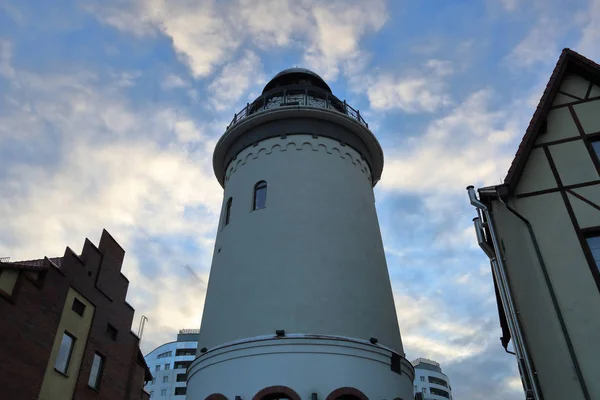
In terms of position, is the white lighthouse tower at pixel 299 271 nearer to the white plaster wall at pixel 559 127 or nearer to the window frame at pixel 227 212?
the window frame at pixel 227 212

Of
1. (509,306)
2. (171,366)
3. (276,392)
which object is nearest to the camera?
(509,306)

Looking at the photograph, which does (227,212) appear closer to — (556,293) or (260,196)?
(260,196)

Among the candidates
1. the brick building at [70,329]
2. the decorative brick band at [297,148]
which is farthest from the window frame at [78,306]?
the decorative brick band at [297,148]

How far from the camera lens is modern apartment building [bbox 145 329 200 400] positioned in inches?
3342

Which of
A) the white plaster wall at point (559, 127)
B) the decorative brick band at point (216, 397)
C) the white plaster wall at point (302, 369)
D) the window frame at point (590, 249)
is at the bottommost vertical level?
the decorative brick band at point (216, 397)

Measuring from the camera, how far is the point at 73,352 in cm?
2061

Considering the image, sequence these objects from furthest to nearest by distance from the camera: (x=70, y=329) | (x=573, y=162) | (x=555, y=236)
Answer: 1. (x=70, y=329)
2. (x=573, y=162)
3. (x=555, y=236)

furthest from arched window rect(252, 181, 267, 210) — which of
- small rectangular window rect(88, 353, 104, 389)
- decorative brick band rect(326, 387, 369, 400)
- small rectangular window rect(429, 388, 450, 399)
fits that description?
small rectangular window rect(429, 388, 450, 399)

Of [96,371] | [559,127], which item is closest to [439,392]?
[96,371]

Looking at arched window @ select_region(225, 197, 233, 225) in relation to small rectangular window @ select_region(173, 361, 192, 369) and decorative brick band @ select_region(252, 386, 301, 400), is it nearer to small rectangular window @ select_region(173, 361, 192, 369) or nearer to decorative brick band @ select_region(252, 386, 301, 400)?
decorative brick band @ select_region(252, 386, 301, 400)

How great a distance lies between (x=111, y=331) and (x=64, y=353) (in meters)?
4.04

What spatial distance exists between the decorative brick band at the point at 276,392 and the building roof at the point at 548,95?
8732 mm

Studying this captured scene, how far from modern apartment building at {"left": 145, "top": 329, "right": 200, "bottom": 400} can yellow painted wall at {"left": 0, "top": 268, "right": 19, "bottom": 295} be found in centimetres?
7001

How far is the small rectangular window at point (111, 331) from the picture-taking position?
77.8 feet
